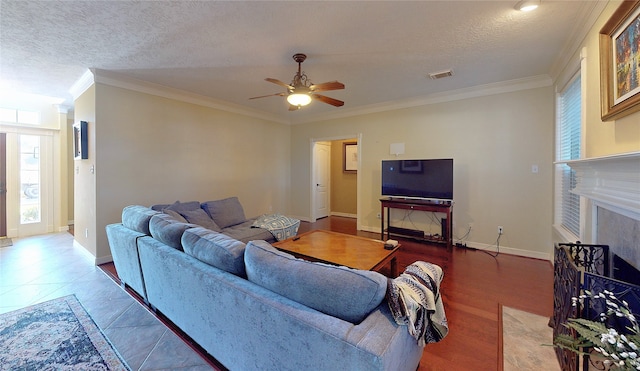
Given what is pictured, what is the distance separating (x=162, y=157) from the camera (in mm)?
4074

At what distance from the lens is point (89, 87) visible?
3.55 meters

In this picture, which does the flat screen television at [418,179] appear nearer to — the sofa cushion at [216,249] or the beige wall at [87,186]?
the sofa cushion at [216,249]

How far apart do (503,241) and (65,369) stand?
16.6ft

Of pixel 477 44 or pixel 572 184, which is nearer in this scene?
pixel 477 44

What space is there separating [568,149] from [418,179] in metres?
1.89

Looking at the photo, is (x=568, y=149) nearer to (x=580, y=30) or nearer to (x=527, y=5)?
(x=580, y=30)

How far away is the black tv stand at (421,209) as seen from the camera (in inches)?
159

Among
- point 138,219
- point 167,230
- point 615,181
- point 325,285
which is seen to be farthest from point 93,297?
point 615,181

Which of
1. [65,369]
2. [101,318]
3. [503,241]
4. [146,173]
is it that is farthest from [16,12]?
[503,241]

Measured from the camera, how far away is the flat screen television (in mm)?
4141

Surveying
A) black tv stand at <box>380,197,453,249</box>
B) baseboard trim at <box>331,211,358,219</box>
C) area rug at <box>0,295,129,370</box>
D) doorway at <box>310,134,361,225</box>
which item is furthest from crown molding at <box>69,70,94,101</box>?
baseboard trim at <box>331,211,358,219</box>

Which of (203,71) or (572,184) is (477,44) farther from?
(203,71)

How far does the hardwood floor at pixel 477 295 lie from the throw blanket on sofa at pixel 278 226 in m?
1.60

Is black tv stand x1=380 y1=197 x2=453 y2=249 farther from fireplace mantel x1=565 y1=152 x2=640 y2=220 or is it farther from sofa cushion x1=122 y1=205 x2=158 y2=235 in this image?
sofa cushion x1=122 y1=205 x2=158 y2=235
